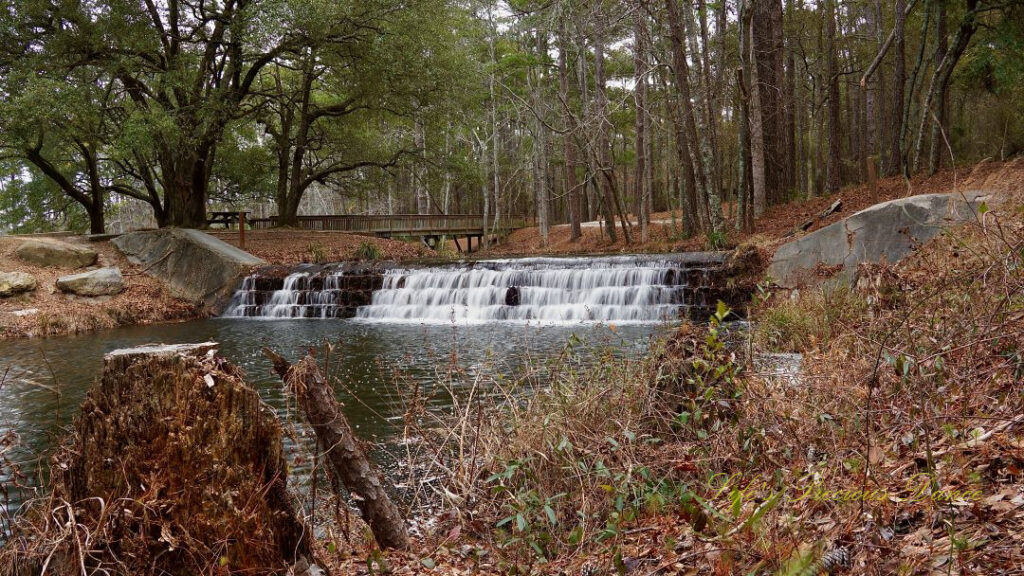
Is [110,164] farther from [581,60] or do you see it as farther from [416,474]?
[416,474]

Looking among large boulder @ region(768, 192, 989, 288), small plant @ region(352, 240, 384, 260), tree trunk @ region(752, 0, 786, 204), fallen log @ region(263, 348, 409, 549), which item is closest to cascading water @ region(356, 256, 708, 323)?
large boulder @ region(768, 192, 989, 288)

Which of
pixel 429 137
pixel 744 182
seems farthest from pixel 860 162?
pixel 429 137

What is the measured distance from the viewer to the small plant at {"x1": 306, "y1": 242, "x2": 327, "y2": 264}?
21.7 m

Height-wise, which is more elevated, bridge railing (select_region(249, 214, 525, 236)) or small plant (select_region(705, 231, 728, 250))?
bridge railing (select_region(249, 214, 525, 236))

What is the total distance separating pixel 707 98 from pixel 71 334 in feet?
51.6

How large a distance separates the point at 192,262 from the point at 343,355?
10847mm

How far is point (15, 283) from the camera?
15320 mm

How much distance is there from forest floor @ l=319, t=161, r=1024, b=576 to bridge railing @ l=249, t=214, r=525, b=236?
25650 millimetres

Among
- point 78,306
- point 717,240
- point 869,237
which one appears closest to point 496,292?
point 717,240

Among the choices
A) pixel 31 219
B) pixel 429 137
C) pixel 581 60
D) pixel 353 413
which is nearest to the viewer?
pixel 353 413

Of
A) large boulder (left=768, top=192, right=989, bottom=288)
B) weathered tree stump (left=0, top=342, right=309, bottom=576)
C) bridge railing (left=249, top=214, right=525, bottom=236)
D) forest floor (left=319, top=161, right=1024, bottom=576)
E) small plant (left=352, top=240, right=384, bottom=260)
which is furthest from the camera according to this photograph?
bridge railing (left=249, top=214, right=525, bottom=236)

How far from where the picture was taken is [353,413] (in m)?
6.71

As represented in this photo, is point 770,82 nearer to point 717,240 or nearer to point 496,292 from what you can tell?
point 717,240

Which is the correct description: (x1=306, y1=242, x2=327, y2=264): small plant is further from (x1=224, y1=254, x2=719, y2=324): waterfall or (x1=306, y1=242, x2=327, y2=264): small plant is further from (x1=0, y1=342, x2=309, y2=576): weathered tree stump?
(x1=0, y1=342, x2=309, y2=576): weathered tree stump
